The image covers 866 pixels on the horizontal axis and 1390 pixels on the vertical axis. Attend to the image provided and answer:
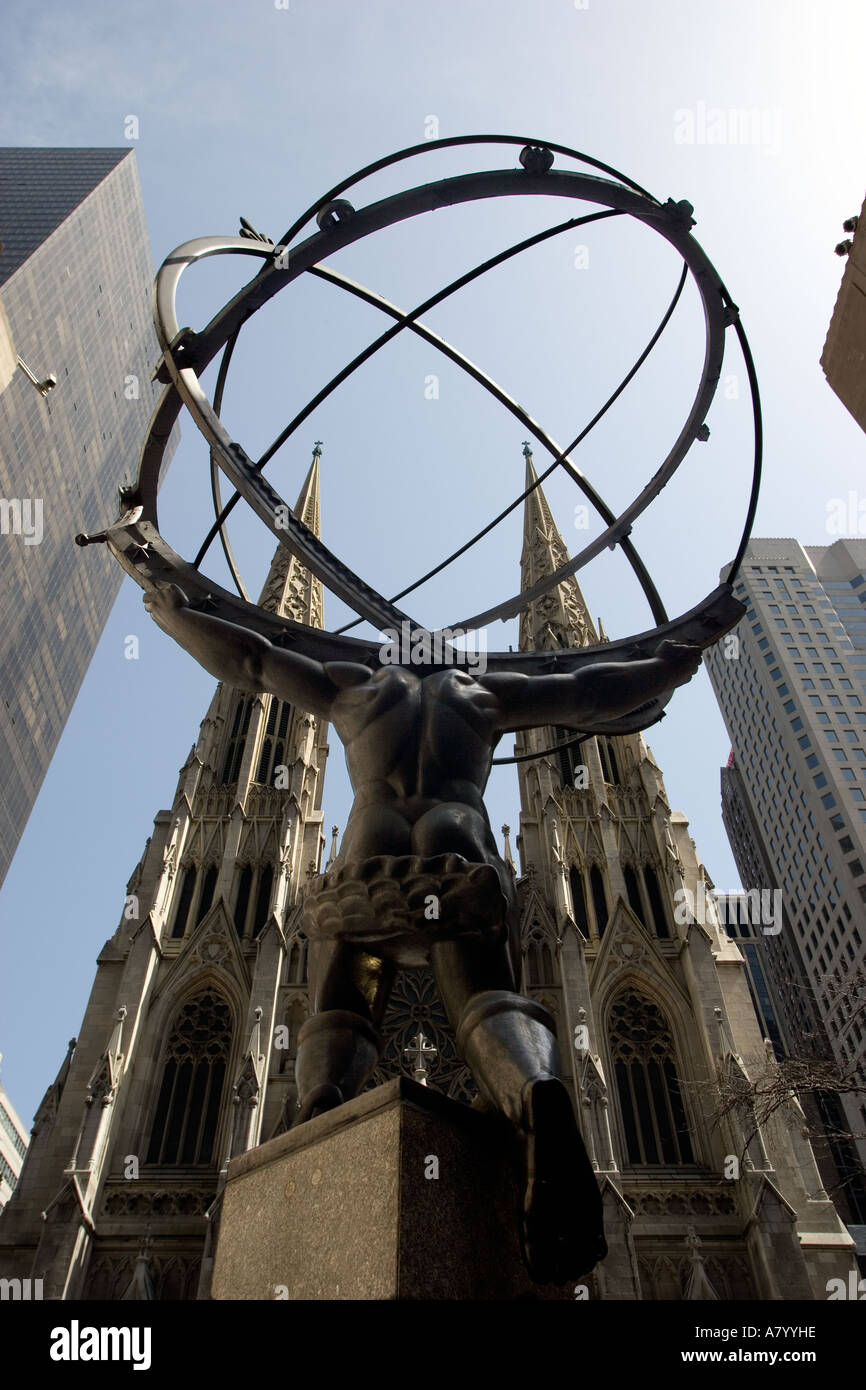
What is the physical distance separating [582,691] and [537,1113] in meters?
2.56

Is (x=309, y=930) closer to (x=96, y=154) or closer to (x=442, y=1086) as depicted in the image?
(x=442, y=1086)

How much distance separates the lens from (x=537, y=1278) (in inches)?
110

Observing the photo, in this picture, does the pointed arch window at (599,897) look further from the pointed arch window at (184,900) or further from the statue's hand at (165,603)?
the statue's hand at (165,603)

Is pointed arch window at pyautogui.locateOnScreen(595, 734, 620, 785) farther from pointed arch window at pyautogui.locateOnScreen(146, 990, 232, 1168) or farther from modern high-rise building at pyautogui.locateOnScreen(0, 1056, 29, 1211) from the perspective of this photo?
modern high-rise building at pyautogui.locateOnScreen(0, 1056, 29, 1211)

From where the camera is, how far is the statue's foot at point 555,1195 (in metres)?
2.76

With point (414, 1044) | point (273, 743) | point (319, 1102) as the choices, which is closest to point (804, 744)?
point (273, 743)

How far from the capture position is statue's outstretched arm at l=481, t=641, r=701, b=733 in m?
4.96

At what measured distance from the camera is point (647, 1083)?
87.5 ft

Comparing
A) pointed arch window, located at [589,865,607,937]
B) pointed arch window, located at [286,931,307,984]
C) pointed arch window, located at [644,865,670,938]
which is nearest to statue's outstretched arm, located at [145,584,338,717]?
pointed arch window, located at [286,931,307,984]

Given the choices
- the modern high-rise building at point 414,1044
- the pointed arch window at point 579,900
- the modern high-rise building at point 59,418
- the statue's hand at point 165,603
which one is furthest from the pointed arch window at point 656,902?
the modern high-rise building at point 59,418

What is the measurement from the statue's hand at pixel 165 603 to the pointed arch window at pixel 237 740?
32.2m

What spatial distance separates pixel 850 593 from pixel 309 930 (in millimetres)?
77886

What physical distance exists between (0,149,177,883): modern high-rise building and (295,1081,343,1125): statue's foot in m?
37.5

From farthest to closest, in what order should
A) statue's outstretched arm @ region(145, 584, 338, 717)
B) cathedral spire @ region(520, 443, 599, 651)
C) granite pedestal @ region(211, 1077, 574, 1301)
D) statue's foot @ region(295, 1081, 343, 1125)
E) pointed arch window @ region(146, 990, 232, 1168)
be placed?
cathedral spire @ region(520, 443, 599, 651)
pointed arch window @ region(146, 990, 232, 1168)
statue's outstretched arm @ region(145, 584, 338, 717)
statue's foot @ region(295, 1081, 343, 1125)
granite pedestal @ region(211, 1077, 574, 1301)
